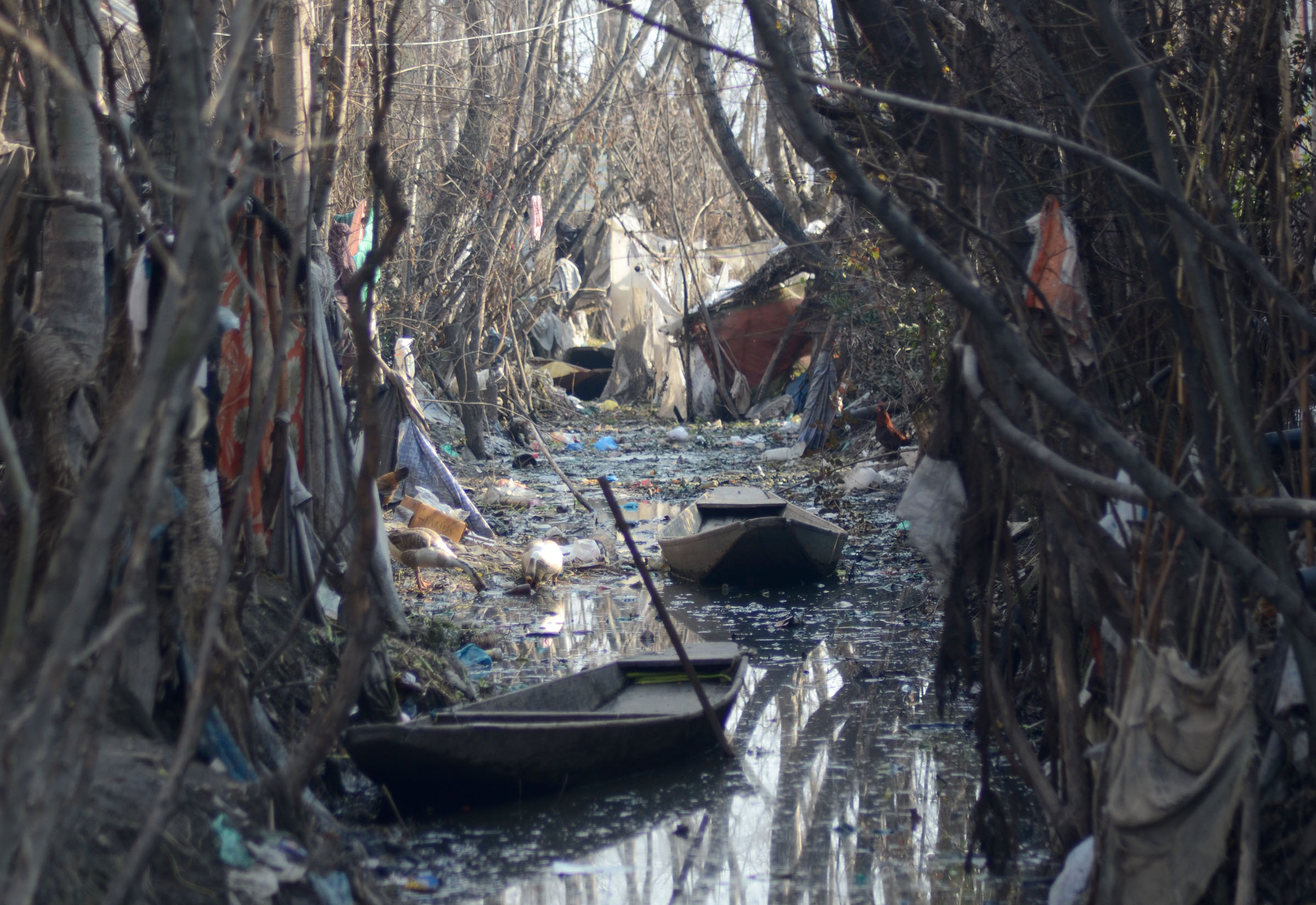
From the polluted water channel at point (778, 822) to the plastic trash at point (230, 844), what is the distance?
2.25ft

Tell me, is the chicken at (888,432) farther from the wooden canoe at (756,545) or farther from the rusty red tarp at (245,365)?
the rusty red tarp at (245,365)

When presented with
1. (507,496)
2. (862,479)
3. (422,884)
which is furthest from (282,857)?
(862,479)

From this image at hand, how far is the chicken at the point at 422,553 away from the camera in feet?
25.0

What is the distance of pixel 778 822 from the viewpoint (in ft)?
13.6

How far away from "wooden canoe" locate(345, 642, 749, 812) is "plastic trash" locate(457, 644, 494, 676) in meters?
1.07

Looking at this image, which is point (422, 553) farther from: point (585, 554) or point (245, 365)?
point (245, 365)

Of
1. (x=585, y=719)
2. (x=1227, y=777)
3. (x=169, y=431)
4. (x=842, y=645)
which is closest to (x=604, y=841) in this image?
(x=585, y=719)

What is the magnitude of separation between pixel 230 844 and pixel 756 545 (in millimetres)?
5278

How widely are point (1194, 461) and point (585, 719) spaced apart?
7.57 feet

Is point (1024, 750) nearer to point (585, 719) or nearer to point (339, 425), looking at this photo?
point (585, 719)

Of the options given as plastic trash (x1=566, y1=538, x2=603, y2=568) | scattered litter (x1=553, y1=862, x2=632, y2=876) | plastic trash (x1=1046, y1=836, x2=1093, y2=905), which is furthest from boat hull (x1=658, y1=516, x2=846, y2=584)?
plastic trash (x1=1046, y1=836, x2=1093, y2=905)

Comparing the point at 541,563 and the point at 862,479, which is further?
the point at 862,479

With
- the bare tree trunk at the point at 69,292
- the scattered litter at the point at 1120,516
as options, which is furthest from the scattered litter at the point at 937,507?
the bare tree trunk at the point at 69,292

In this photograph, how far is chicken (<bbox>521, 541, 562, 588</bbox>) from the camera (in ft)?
26.0
